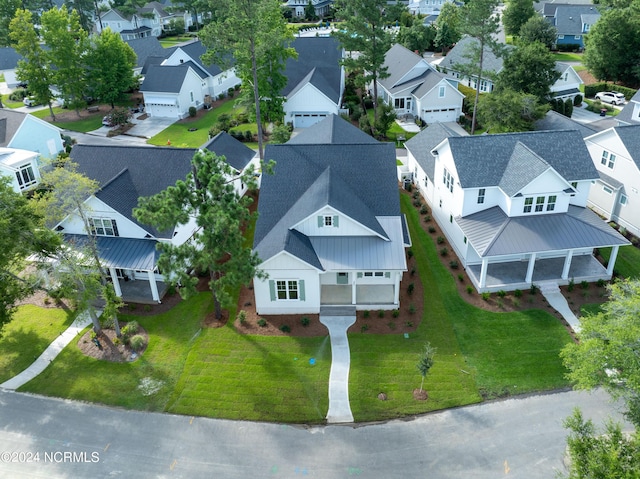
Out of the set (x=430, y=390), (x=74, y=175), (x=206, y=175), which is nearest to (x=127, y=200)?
(x=74, y=175)

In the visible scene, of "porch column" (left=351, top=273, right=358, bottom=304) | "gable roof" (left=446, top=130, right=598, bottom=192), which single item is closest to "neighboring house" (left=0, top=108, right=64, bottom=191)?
"porch column" (left=351, top=273, right=358, bottom=304)

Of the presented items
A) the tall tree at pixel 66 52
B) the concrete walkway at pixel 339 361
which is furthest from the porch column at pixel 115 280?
the tall tree at pixel 66 52

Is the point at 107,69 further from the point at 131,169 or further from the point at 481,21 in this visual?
the point at 481,21

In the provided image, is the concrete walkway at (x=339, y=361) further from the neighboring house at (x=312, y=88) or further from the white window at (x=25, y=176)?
the neighboring house at (x=312, y=88)

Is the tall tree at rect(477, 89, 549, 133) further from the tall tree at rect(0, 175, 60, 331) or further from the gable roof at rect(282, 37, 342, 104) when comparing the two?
the tall tree at rect(0, 175, 60, 331)

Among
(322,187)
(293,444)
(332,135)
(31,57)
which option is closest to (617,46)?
(332,135)
